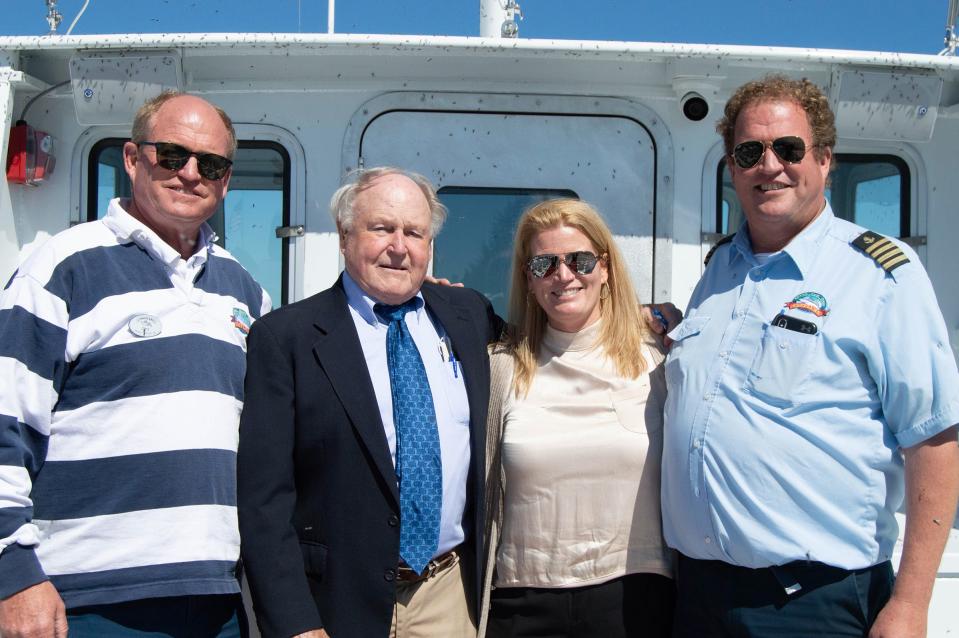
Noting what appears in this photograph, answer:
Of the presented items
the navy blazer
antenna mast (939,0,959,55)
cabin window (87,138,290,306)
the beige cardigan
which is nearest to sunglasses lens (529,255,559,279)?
the beige cardigan

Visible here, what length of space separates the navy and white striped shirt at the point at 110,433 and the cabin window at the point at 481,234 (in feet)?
5.04

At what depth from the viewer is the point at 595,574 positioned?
7.48 ft

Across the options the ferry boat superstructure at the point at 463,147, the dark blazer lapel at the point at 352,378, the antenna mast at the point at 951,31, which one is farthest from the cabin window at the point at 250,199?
the antenna mast at the point at 951,31

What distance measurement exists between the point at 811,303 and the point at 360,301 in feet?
3.75

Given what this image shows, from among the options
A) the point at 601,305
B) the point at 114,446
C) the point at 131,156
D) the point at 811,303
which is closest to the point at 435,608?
the point at 114,446

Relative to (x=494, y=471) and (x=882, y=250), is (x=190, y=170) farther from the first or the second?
(x=882, y=250)

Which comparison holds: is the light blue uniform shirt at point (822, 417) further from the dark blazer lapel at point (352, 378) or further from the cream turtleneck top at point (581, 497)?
the dark blazer lapel at point (352, 378)

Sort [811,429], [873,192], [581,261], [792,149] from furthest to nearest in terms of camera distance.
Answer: [873,192] < [581,261] < [792,149] < [811,429]

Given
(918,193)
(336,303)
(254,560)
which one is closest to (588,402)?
(336,303)

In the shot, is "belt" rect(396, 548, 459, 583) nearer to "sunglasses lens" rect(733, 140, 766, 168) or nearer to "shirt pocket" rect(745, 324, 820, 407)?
"shirt pocket" rect(745, 324, 820, 407)

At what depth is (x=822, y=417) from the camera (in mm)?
1968

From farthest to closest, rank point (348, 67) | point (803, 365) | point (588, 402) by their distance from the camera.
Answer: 1. point (348, 67)
2. point (588, 402)
3. point (803, 365)

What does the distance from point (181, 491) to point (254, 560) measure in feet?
0.77

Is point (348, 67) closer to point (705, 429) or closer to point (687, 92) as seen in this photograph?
point (687, 92)
